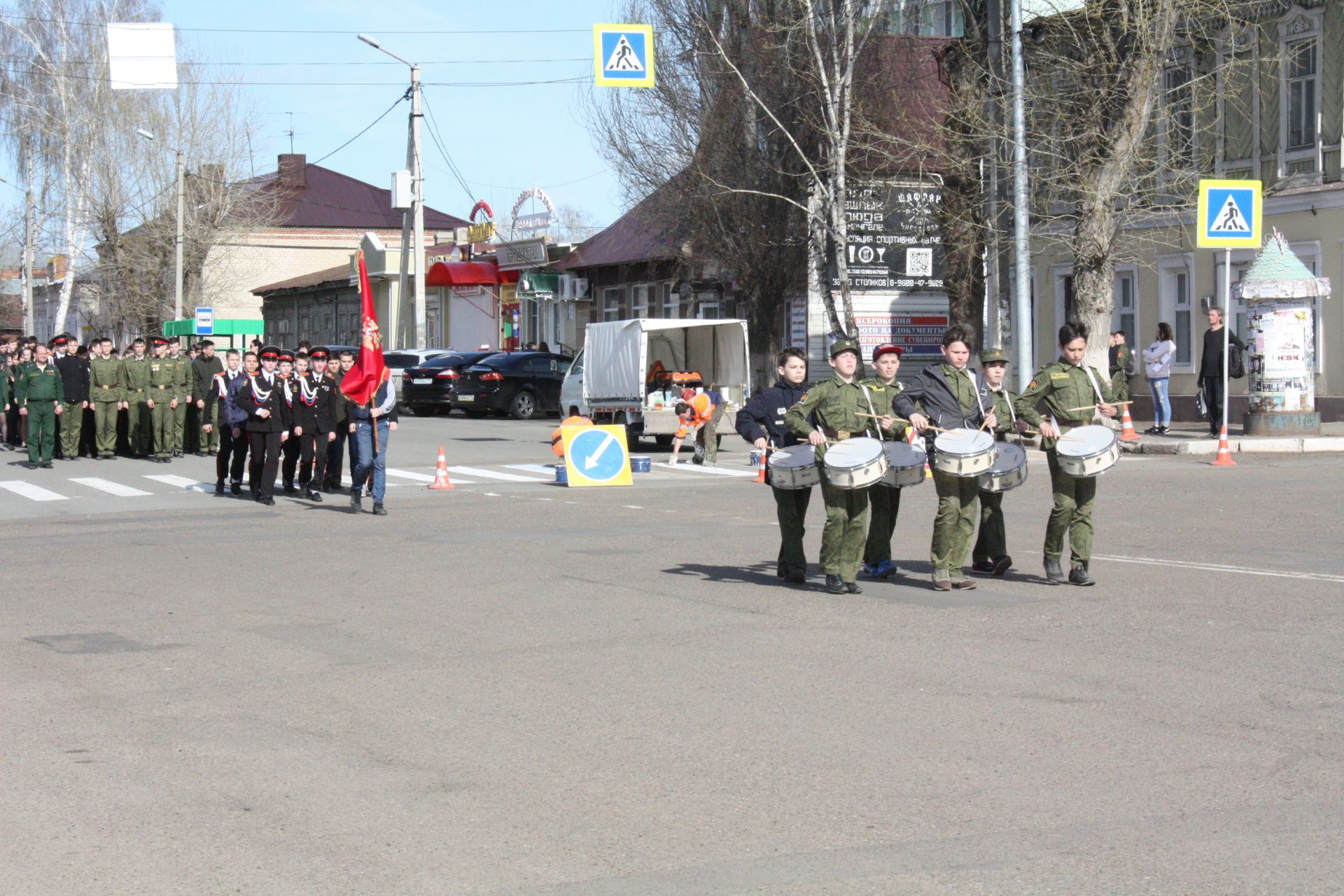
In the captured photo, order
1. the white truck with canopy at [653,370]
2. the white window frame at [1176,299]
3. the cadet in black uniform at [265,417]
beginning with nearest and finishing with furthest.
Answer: the cadet in black uniform at [265,417]
the white truck with canopy at [653,370]
the white window frame at [1176,299]

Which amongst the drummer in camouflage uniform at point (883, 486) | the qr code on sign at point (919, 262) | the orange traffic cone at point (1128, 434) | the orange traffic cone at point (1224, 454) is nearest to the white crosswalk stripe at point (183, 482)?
the drummer in camouflage uniform at point (883, 486)

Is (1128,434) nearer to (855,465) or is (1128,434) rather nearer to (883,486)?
(883,486)

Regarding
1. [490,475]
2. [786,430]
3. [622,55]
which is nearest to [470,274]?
[622,55]

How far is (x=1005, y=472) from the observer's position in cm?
1077

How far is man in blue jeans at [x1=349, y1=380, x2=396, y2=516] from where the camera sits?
691 inches

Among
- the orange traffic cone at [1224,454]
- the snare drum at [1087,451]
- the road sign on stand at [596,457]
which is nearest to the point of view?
the snare drum at [1087,451]

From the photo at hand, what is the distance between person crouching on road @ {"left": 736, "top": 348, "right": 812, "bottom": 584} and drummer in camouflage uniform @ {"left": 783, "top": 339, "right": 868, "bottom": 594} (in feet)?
1.13

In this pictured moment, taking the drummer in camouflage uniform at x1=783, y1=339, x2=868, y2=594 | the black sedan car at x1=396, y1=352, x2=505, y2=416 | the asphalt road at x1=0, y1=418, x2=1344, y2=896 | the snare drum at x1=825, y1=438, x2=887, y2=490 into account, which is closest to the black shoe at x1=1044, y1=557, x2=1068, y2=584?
the asphalt road at x1=0, y1=418, x2=1344, y2=896

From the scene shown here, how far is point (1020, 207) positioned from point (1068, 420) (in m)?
14.0

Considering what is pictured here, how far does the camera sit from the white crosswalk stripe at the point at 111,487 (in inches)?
802

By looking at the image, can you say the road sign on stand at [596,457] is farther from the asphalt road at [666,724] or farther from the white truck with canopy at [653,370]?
the asphalt road at [666,724]

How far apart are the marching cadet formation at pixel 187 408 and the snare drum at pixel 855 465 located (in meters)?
8.43

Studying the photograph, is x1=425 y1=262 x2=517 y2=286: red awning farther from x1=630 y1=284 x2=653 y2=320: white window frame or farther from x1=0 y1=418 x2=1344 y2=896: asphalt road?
x1=0 y1=418 x2=1344 y2=896: asphalt road

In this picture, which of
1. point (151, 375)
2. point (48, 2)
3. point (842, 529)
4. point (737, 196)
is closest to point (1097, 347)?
point (737, 196)
